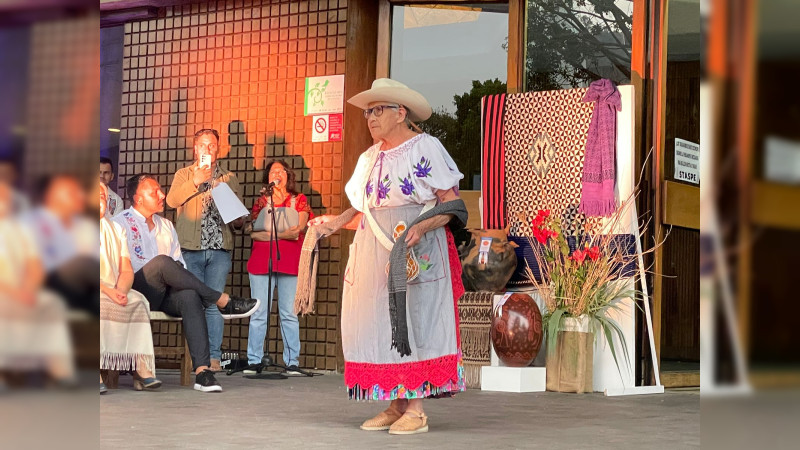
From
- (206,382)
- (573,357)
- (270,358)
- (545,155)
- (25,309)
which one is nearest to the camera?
(25,309)

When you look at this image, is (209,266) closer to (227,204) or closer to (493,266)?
(227,204)

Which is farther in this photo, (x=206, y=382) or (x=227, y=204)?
(x=227, y=204)

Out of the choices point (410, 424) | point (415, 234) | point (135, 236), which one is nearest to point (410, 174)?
point (415, 234)

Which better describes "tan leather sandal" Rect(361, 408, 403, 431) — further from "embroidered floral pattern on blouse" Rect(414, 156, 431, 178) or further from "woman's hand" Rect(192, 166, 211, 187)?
"woman's hand" Rect(192, 166, 211, 187)

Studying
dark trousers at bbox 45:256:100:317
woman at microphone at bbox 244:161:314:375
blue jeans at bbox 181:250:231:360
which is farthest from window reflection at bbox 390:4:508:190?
dark trousers at bbox 45:256:100:317

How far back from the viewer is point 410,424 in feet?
13.0

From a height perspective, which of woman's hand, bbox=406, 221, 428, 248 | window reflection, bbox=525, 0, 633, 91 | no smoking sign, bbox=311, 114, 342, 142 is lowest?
Answer: woman's hand, bbox=406, 221, 428, 248

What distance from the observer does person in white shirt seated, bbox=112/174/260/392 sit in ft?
19.3

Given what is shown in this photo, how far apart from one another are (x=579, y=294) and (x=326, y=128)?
262 centimetres

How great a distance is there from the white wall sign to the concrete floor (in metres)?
1.62

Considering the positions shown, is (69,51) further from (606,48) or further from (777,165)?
(606,48)

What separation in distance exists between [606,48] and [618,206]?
3.98 feet

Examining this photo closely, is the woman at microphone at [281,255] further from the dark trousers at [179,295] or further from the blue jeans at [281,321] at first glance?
the dark trousers at [179,295]

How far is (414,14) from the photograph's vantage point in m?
7.87
